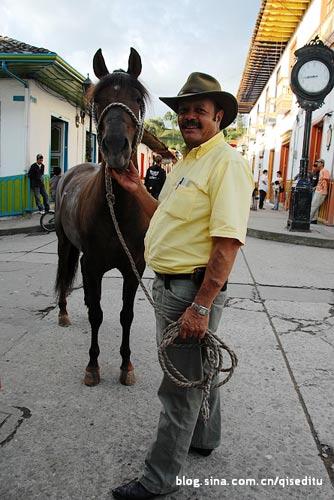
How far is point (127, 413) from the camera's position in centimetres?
273

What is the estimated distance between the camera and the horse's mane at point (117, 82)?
269cm

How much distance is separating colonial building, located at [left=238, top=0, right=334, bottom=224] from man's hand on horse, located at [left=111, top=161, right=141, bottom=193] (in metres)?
9.40

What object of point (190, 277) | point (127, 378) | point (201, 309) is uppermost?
point (190, 277)

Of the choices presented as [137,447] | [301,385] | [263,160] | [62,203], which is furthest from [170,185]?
[263,160]

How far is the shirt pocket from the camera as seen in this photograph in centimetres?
183

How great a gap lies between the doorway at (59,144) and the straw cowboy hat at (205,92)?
13792 millimetres

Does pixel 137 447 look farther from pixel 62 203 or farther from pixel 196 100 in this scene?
pixel 62 203

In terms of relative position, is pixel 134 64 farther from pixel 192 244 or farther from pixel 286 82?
pixel 286 82

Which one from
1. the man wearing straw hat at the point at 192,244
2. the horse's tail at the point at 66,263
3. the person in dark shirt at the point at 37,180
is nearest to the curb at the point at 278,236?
the person in dark shirt at the point at 37,180

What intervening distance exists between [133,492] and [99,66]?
2.54 m

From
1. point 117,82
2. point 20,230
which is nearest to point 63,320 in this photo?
point 117,82

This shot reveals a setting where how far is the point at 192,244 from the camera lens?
1.87 metres

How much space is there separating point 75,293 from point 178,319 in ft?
11.6

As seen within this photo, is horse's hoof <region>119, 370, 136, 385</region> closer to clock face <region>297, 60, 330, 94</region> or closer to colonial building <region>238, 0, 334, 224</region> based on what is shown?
clock face <region>297, 60, 330, 94</region>
